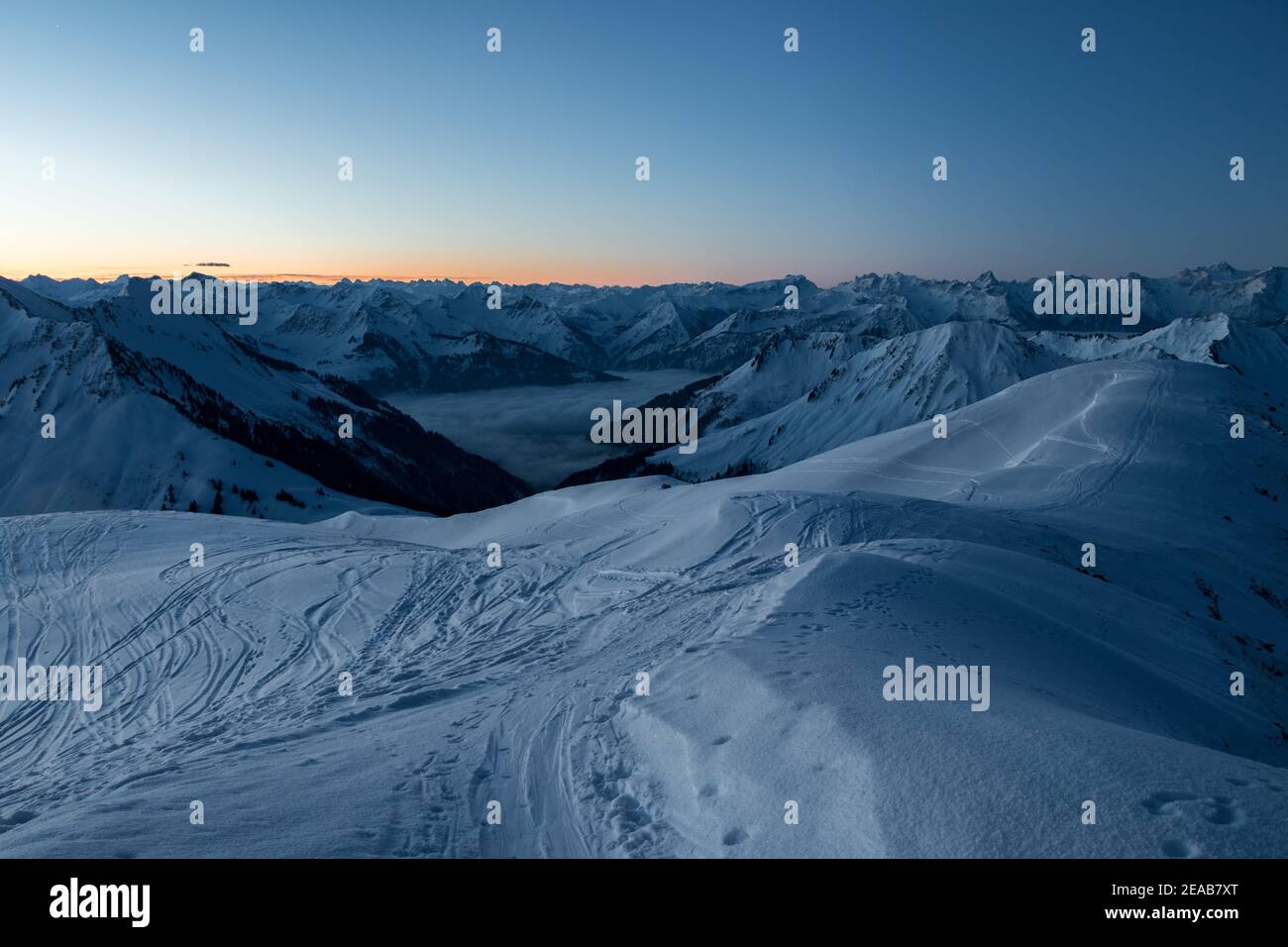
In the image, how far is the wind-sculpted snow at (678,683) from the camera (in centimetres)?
794

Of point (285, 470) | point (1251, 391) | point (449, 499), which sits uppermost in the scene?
point (1251, 391)

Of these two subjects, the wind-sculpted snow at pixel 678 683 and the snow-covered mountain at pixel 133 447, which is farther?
the snow-covered mountain at pixel 133 447

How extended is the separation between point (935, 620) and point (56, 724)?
2085 cm

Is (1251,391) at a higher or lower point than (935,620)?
higher

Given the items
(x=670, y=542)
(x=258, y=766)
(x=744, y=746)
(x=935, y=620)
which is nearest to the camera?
(x=744, y=746)

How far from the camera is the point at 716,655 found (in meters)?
12.9

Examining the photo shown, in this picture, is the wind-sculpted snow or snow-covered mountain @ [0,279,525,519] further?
snow-covered mountain @ [0,279,525,519]

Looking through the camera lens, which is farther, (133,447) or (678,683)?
(133,447)

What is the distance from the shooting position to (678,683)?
1230 centimetres

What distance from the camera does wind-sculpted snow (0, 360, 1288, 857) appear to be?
313 inches

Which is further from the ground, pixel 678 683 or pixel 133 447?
pixel 133 447
